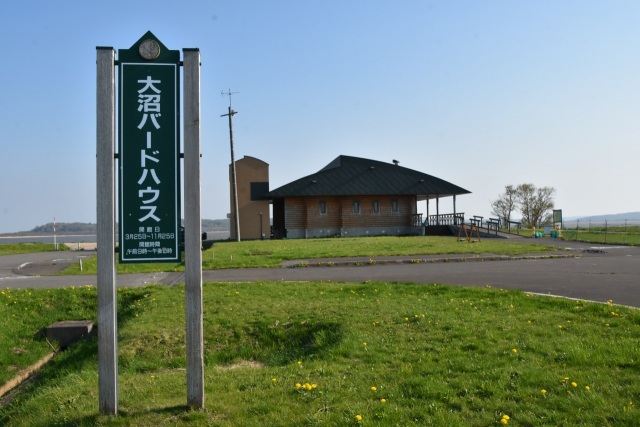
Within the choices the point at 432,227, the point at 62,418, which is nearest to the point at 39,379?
the point at 62,418

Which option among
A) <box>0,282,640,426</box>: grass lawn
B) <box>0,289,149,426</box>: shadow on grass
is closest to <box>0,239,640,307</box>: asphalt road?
<box>0,282,640,426</box>: grass lawn

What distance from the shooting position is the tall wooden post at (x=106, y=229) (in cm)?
557

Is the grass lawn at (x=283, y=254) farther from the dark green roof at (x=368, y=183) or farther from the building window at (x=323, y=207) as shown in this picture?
the building window at (x=323, y=207)

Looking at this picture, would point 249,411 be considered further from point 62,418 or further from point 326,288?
point 326,288

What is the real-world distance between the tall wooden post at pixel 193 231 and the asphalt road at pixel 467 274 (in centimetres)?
811

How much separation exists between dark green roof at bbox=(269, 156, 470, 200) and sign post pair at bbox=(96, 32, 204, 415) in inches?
1442

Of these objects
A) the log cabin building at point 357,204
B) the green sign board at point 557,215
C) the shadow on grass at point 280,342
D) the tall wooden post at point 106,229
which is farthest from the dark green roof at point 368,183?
the tall wooden post at point 106,229

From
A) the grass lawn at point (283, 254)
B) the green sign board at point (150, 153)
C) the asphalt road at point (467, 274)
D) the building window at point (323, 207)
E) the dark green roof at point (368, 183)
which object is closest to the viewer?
the green sign board at point (150, 153)

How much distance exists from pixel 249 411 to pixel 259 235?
42124 mm

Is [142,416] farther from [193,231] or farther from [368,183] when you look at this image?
[368,183]

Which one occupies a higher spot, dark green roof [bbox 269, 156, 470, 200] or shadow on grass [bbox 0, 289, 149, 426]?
dark green roof [bbox 269, 156, 470, 200]

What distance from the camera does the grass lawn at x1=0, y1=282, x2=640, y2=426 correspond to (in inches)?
206

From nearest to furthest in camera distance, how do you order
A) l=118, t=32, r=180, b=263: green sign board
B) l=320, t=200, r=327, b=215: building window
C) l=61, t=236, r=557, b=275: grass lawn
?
l=118, t=32, r=180, b=263: green sign board
l=61, t=236, r=557, b=275: grass lawn
l=320, t=200, r=327, b=215: building window

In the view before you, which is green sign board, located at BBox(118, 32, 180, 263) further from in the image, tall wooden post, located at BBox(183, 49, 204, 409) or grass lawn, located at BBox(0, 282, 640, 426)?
grass lawn, located at BBox(0, 282, 640, 426)
